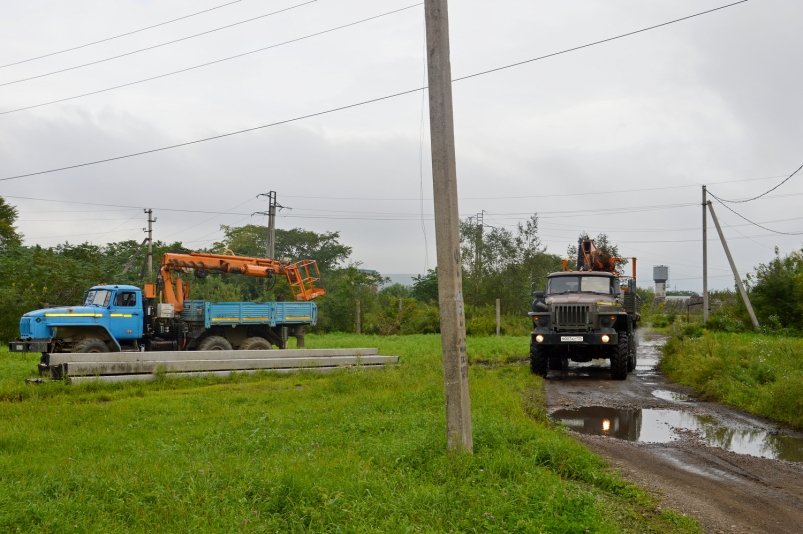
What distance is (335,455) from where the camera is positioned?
7016 millimetres

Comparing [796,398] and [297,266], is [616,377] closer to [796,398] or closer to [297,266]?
[796,398]

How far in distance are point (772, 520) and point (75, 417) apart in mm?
8961

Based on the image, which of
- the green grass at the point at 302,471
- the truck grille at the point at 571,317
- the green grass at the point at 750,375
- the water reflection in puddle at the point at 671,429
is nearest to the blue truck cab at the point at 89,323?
the green grass at the point at 302,471

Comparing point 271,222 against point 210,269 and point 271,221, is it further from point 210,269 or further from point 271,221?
point 210,269

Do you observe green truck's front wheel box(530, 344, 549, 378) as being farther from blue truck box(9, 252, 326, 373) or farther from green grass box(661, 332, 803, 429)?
blue truck box(9, 252, 326, 373)

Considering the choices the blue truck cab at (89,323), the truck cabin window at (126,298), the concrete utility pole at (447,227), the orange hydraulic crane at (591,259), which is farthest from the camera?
the orange hydraulic crane at (591,259)

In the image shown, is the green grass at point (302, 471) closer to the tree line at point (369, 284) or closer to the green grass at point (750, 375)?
the green grass at point (750, 375)

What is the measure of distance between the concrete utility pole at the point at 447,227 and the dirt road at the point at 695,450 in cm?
190

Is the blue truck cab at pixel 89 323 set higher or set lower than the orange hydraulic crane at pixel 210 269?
lower

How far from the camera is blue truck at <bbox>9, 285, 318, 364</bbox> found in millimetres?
16047

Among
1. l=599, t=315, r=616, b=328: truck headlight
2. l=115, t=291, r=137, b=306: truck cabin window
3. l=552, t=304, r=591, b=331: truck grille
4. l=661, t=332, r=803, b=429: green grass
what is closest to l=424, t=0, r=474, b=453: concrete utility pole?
l=661, t=332, r=803, b=429: green grass

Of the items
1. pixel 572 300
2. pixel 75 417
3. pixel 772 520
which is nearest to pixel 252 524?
pixel 772 520

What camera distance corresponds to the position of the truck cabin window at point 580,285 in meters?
17.1

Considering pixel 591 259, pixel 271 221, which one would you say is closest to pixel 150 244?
pixel 271 221
